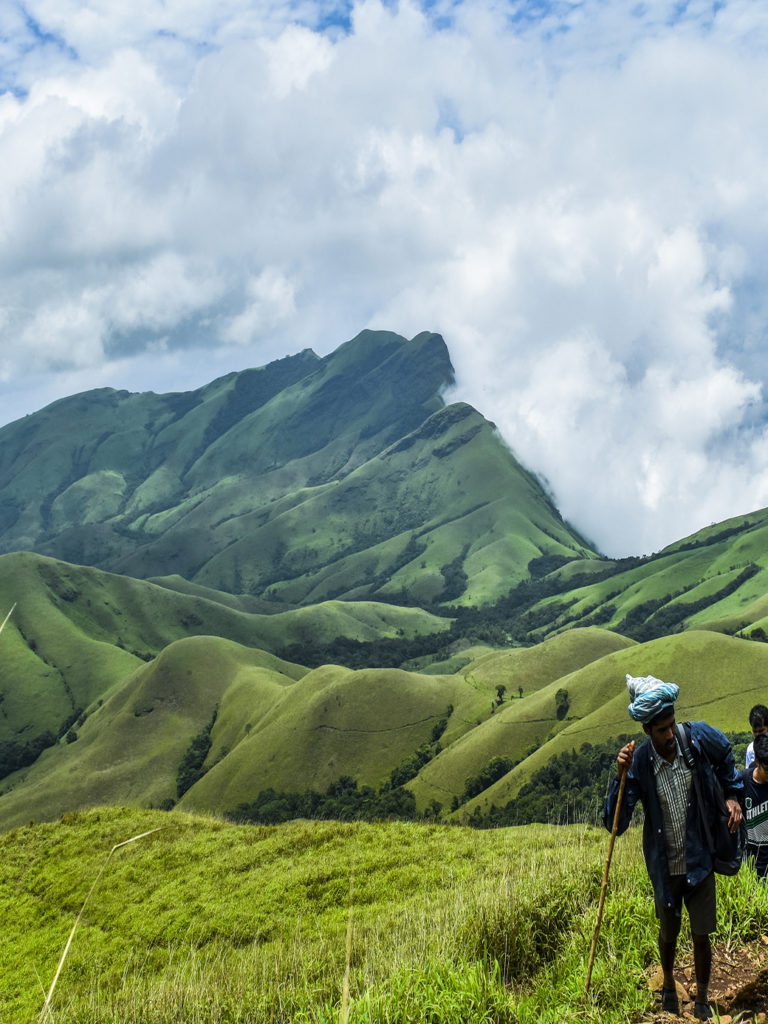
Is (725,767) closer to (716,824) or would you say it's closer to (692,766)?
(692,766)

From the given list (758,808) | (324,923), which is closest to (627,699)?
(324,923)

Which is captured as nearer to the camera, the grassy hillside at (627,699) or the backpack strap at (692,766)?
the backpack strap at (692,766)

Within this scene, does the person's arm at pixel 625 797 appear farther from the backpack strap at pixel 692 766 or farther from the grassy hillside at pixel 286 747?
the grassy hillside at pixel 286 747

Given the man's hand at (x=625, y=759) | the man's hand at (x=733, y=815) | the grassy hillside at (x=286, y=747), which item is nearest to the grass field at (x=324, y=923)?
the man's hand at (x=733, y=815)

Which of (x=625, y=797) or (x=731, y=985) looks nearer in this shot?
(x=625, y=797)

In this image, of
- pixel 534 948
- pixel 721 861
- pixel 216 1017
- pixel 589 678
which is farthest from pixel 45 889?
pixel 589 678

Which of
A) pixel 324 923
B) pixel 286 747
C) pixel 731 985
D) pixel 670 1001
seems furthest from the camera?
pixel 286 747

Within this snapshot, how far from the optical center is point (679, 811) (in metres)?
9.25

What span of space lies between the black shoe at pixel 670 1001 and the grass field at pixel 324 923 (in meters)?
0.25

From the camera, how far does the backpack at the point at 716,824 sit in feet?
29.8

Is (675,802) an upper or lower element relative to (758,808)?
upper

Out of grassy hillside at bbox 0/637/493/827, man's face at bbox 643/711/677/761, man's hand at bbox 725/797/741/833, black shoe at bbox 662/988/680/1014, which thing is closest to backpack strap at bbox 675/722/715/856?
man's face at bbox 643/711/677/761

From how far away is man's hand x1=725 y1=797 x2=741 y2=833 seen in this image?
908 cm

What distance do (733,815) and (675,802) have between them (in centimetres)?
66
